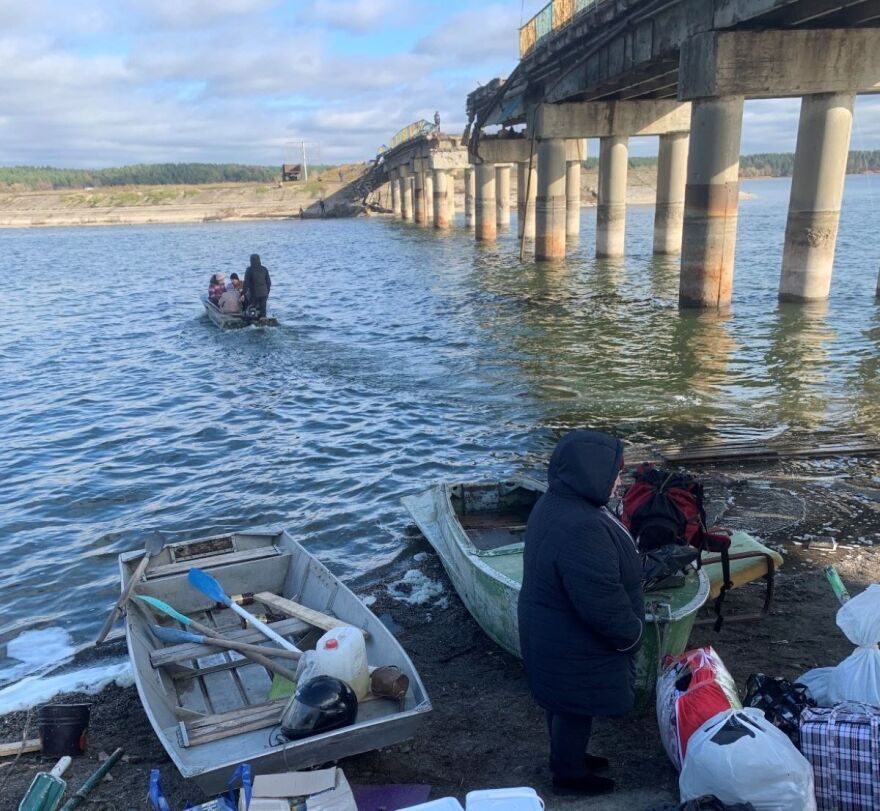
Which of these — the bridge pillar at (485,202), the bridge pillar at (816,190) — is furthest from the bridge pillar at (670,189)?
the bridge pillar at (485,202)

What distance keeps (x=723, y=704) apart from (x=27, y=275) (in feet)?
145

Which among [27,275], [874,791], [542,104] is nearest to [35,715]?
[874,791]

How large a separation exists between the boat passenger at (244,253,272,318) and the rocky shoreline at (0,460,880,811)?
1448 cm

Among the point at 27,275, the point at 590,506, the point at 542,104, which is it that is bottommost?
the point at 27,275

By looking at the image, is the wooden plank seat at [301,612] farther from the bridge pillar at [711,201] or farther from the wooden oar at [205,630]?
the bridge pillar at [711,201]

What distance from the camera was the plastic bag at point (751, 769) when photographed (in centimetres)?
338

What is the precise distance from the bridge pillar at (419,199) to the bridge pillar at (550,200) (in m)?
34.4

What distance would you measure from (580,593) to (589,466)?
629mm

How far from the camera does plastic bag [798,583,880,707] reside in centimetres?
410

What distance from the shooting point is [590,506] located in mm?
3771


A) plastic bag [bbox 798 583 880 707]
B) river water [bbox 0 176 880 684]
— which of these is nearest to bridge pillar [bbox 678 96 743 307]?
river water [bbox 0 176 880 684]

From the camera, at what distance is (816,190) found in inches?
786

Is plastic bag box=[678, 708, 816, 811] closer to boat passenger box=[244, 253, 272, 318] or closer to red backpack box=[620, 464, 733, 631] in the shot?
red backpack box=[620, 464, 733, 631]

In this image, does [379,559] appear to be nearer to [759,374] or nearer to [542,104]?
[759,374]
